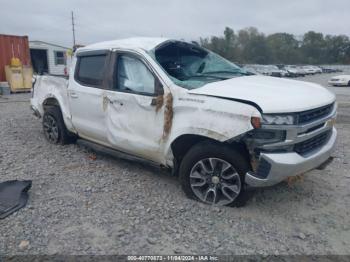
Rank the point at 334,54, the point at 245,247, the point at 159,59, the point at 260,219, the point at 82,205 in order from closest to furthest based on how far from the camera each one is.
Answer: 1. the point at 245,247
2. the point at 260,219
3. the point at 82,205
4. the point at 159,59
5. the point at 334,54

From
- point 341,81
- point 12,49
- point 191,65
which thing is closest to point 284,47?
point 341,81

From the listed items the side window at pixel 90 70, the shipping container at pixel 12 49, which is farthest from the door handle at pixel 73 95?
the shipping container at pixel 12 49

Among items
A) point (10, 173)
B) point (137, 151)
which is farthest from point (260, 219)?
point (10, 173)

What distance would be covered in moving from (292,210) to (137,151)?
1.93 meters

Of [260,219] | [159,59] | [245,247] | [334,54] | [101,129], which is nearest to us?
[245,247]

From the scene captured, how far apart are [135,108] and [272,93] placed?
1.61 m

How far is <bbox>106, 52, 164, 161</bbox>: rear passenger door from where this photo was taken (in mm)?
3553

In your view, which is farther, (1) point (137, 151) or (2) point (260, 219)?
(1) point (137, 151)

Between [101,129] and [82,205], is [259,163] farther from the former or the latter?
[101,129]

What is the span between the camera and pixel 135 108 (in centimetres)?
373

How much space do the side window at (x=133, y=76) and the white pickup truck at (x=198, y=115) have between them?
0.01 meters

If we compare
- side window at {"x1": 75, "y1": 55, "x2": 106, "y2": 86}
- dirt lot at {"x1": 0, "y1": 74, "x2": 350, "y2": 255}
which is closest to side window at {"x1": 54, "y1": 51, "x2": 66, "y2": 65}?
side window at {"x1": 75, "y1": 55, "x2": 106, "y2": 86}

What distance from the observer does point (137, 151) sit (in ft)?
12.7

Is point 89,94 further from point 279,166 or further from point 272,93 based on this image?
point 279,166
